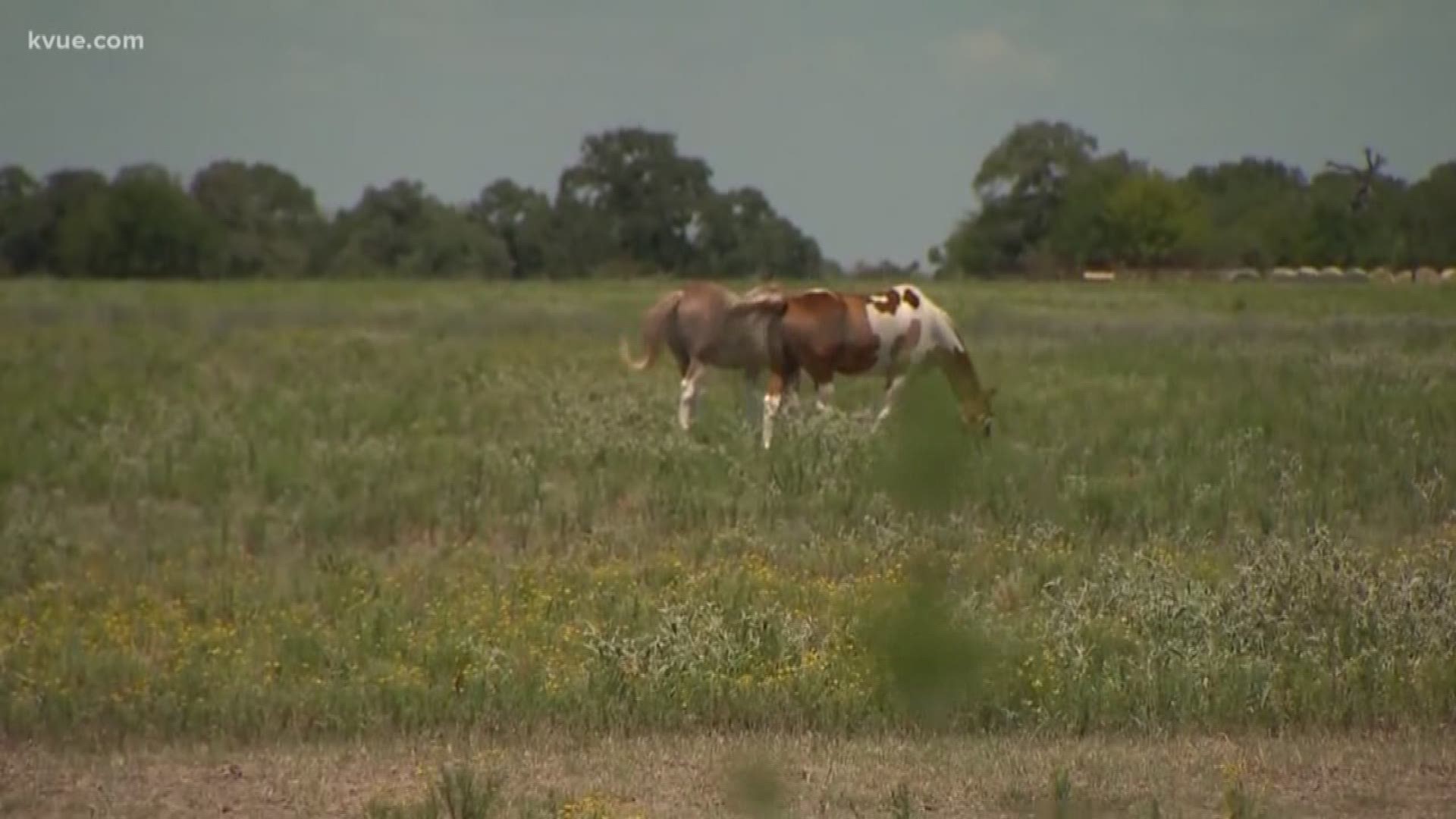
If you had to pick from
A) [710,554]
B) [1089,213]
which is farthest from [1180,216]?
[710,554]

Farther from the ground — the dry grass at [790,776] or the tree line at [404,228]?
the tree line at [404,228]

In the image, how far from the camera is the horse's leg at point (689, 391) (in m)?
19.4

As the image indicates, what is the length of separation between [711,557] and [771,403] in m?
6.16

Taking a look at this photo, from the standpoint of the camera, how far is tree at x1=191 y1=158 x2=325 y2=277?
2320 inches

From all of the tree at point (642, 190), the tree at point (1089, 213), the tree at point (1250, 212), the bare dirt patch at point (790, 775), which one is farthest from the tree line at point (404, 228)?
the bare dirt patch at point (790, 775)

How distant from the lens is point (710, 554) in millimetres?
12695

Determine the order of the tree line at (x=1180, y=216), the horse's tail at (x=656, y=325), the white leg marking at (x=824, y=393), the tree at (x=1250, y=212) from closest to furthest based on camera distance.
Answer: the white leg marking at (x=824, y=393) → the horse's tail at (x=656, y=325) → the tree line at (x=1180, y=216) → the tree at (x=1250, y=212)

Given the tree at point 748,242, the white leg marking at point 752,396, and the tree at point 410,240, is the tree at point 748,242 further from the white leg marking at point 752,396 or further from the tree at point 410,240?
the white leg marking at point 752,396

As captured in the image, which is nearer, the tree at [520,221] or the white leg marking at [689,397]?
the white leg marking at [689,397]

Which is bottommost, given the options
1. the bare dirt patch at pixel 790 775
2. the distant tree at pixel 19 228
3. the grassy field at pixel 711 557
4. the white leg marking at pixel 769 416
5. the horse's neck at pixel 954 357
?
the bare dirt patch at pixel 790 775

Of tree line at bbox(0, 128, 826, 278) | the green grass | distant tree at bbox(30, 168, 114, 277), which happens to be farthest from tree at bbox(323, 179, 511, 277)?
the green grass

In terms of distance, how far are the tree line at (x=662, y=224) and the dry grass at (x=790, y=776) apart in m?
24.3

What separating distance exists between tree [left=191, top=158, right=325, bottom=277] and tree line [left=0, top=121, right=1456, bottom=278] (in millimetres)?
77

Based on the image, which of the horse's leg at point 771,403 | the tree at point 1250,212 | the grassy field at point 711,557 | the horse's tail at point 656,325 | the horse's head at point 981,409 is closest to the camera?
the grassy field at point 711,557
